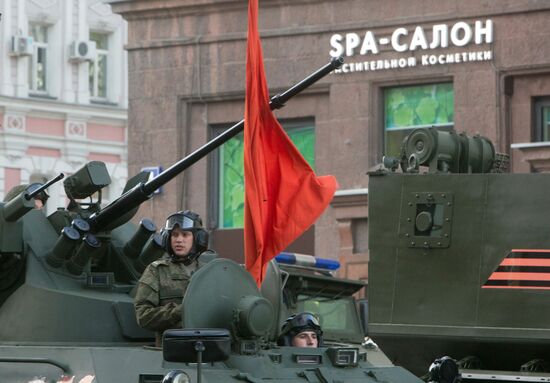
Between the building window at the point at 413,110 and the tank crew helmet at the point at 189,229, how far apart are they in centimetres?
1463

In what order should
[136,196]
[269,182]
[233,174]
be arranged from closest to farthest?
[136,196] → [269,182] → [233,174]

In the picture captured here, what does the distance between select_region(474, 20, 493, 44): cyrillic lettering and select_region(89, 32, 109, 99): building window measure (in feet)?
66.9

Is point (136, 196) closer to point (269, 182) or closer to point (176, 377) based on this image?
point (269, 182)

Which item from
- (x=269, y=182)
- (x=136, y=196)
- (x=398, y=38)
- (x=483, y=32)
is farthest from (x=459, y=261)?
(x=398, y=38)

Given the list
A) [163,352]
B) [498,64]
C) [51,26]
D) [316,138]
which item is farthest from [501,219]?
[51,26]

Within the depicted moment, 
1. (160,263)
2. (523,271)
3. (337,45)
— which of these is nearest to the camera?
(160,263)

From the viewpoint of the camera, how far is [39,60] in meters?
43.8

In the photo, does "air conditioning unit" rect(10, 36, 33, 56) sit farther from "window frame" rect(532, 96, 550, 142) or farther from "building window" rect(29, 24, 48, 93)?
"window frame" rect(532, 96, 550, 142)

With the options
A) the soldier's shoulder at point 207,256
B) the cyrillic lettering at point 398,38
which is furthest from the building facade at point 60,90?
the soldier's shoulder at point 207,256

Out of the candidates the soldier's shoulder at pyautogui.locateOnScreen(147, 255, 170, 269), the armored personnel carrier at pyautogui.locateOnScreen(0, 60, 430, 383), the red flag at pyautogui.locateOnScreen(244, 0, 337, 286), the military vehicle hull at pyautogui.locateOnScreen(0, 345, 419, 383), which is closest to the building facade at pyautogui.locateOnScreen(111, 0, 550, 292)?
the red flag at pyautogui.locateOnScreen(244, 0, 337, 286)

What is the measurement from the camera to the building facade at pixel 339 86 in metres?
25.7

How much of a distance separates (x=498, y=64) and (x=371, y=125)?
7.29 feet

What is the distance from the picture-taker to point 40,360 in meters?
11.2

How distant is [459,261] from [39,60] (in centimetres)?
2991
